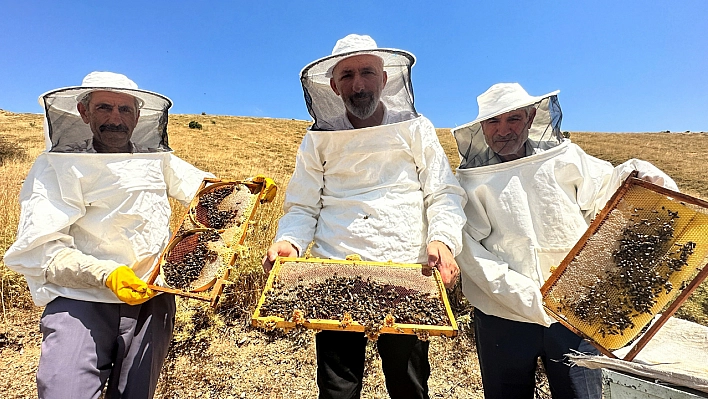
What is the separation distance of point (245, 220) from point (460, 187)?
5.59 ft

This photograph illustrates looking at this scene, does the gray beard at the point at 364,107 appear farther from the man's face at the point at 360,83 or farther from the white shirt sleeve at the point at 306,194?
the white shirt sleeve at the point at 306,194

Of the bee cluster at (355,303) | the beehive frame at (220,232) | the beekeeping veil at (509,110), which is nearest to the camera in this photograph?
the bee cluster at (355,303)

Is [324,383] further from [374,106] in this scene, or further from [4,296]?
[4,296]

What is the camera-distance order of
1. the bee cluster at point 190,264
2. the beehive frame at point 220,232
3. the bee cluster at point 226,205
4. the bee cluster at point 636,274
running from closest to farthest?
the bee cluster at point 636,274, the beehive frame at point 220,232, the bee cluster at point 190,264, the bee cluster at point 226,205

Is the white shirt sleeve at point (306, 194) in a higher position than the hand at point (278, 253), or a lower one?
higher

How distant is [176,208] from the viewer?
7.72 m

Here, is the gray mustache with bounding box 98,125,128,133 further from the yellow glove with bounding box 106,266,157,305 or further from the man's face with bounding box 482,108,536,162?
the man's face with bounding box 482,108,536,162

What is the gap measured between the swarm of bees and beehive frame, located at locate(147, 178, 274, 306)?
48cm

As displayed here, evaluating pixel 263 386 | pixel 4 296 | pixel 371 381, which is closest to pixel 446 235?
pixel 371 381

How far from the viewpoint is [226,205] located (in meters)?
3.50

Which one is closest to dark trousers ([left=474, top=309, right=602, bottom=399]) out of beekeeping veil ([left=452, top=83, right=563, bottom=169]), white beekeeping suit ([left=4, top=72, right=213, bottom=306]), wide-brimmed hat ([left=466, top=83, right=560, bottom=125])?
beekeeping veil ([left=452, top=83, right=563, bottom=169])

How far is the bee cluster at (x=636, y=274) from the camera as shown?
212 cm

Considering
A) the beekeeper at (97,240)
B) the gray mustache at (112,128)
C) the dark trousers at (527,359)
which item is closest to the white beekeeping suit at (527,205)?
the dark trousers at (527,359)

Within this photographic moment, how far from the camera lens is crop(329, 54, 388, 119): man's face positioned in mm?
2939
